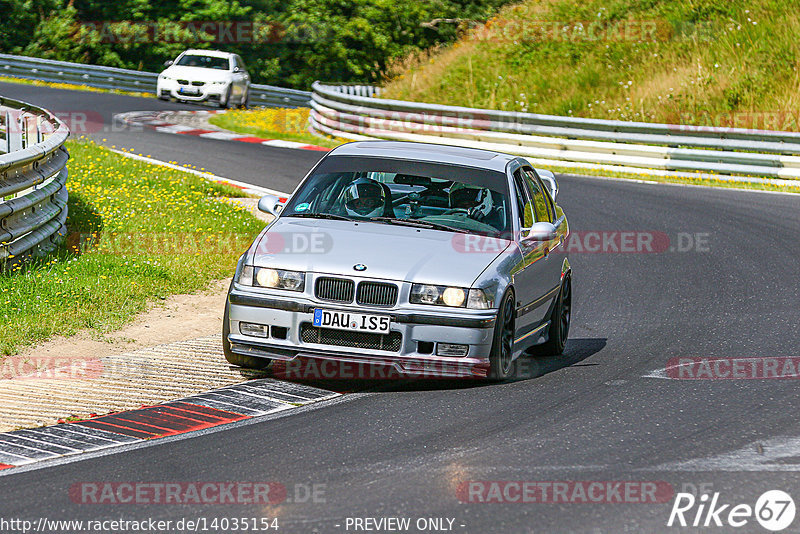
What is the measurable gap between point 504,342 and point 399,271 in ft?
3.11

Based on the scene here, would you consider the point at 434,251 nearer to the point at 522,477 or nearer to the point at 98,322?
the point at 522,477

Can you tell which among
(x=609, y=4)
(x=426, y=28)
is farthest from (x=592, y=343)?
(x=426, y=28)

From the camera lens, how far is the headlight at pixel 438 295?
26.0 ft

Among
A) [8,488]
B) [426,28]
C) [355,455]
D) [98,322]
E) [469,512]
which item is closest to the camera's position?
[469,512]

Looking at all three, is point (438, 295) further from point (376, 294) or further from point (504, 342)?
point (504, 342)

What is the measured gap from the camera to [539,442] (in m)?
6.73

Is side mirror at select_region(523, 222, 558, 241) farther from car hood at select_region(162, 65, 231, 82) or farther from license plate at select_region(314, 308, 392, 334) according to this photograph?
car hood at select_region(162, 65, 231, 82)

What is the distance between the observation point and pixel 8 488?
5840 millimetres

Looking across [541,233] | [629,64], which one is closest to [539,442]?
[541,233]

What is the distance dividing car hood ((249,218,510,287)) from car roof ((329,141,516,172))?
2.73ft

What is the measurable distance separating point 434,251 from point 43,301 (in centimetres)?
358

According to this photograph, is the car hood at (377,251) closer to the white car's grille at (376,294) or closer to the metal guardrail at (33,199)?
the white car's grille at (376,294)

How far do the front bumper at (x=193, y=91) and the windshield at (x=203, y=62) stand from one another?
0.80m

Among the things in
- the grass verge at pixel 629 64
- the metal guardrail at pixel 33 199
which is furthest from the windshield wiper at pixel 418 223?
the grass verge at pixel 629 64
